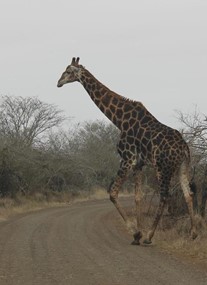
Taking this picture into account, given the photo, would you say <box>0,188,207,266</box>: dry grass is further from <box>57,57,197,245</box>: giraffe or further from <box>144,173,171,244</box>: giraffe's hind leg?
<box>57,57,197,245</box>: giraffe

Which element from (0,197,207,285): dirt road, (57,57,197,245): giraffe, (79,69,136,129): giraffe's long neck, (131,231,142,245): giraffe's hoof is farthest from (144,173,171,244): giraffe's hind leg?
(79,69,136,129): giraffe's long neck

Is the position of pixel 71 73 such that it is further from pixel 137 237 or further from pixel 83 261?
pixel 83 261

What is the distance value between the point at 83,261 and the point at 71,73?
588 centimetres

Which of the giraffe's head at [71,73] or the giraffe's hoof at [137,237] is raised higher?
the giraffe's head at [71,73]

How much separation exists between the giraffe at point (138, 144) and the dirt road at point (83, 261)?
1283 millimetres

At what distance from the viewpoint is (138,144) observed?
39.1 ft

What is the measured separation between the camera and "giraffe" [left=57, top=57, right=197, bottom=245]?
37.2ft

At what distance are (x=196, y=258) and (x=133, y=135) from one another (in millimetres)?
3652

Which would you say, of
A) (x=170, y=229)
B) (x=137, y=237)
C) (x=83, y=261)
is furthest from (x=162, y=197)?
(x=170, y=229)

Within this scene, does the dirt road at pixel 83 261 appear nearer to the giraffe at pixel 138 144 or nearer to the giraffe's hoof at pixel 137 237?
the giraffe's hoof at pixel 137 237

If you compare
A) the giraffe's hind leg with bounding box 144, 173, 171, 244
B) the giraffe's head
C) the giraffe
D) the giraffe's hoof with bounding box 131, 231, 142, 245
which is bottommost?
the giraffe's hoof with bounding box 131, 231, 142, 245

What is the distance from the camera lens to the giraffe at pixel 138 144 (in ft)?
37.2

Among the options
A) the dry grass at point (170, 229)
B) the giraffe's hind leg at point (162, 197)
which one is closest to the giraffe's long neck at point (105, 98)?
the giraffe's hind leg at point (162, 197)

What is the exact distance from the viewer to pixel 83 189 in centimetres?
3588
